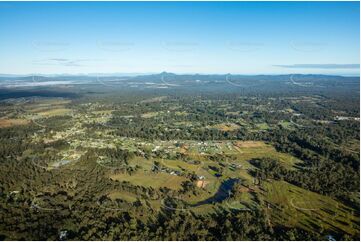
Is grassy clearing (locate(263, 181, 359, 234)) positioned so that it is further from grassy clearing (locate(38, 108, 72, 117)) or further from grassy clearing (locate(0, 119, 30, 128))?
grassy clearing (locate(38, 108, 72, 117))

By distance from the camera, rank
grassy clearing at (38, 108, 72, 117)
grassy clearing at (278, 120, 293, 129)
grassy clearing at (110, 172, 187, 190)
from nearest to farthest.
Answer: grassy clearing at (110, 172, 187, 190) → grassy clearing at (278, 120, 293, 129) → grassy clearing at (38, 108, 72, 117)

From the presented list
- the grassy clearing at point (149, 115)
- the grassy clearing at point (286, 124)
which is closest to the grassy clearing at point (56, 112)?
the grassy clearing at point (149, 115)

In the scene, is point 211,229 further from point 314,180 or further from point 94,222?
point 314,180

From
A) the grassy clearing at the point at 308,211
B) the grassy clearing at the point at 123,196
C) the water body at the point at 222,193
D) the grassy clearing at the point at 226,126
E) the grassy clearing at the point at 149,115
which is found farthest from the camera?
the grassy clearing at the point at 149,115

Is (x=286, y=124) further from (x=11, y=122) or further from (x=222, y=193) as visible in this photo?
(x=11, y=122)

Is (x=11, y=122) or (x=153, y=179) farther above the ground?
(x=11, y=122)

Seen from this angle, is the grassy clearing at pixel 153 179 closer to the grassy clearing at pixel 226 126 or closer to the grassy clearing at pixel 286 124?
the grassy clearing at pixel 226 126

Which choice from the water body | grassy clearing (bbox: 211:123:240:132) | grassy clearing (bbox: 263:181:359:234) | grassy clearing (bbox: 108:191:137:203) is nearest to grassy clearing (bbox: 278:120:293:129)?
grassy clearing (bbox: 211:123:240:132)

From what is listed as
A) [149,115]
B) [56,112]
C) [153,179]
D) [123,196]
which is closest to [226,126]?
[149,115]

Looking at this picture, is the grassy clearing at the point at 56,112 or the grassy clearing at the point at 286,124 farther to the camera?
the grassy clearing at the point at 56,112
